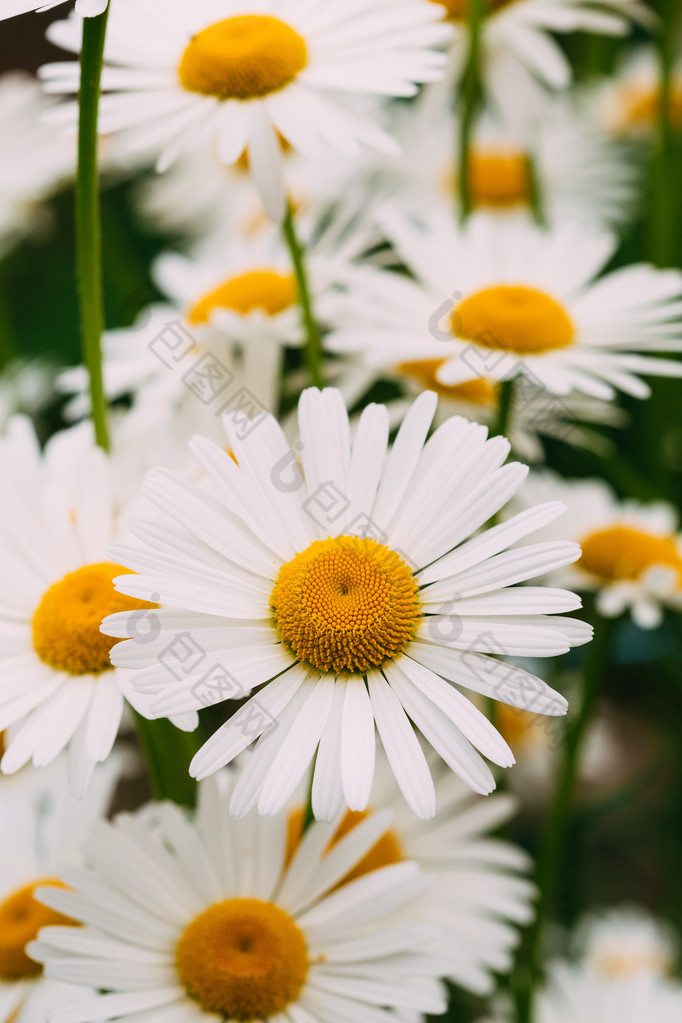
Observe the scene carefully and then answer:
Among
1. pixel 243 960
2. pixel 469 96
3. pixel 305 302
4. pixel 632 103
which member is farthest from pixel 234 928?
pixel 632 103

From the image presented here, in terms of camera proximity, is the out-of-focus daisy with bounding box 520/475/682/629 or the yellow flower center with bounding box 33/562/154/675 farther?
the out-of-focus daisy with bounding box 520/475/682/629

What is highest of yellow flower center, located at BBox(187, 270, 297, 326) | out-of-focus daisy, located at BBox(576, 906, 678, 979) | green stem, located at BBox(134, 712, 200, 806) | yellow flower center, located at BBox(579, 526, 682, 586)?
yellow flower center, located at BBox(187, 270, 297, 326)

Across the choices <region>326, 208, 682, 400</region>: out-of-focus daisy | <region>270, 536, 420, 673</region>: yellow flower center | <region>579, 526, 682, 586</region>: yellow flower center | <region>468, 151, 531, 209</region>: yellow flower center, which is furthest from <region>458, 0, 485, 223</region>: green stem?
<region>468, 151, 531, 209</region>: yellow flower center

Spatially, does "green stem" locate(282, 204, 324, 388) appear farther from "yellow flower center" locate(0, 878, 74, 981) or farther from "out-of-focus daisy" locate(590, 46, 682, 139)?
"out-of-focus daisy" locate(590, 46, 682, 139)

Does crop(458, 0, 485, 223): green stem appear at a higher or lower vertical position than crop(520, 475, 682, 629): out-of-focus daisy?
higher

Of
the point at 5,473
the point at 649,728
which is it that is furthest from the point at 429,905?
the point at 649,728

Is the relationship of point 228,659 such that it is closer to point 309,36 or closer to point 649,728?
point 309,36

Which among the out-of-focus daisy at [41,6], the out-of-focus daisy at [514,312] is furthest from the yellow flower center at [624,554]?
the out-of-focus daisy at [41,6]
